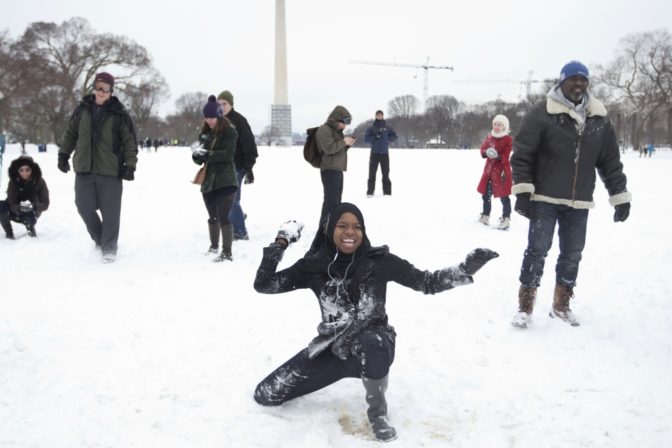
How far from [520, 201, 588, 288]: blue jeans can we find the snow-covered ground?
42cm

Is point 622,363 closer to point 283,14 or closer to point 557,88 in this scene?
point 557,88

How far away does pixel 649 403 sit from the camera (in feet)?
10.2

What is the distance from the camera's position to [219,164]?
6.01 metres

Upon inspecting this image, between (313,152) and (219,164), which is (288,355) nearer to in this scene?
(219,164)

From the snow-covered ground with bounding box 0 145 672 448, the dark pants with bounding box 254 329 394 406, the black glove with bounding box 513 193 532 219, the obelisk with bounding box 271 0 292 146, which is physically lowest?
the snow-covered ground with bounding box 0 145 672 448

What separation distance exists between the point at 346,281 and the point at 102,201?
13.3 feet

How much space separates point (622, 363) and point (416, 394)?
1.51 metres

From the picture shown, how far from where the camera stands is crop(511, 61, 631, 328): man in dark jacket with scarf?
3898 mm

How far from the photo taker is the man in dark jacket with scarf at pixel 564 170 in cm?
390

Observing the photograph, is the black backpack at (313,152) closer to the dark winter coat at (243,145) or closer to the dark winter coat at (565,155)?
the dark winter coat at (243,145)

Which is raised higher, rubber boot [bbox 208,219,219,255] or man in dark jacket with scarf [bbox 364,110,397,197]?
man in dark jacket with scarf [bbox 364,110,397,197]

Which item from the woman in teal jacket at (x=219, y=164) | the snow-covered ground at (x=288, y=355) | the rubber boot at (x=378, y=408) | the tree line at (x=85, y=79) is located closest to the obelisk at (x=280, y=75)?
the tree line at (x=85, y=79)

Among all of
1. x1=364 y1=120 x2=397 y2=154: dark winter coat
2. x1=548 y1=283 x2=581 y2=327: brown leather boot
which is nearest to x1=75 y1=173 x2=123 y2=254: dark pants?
x1=548 y1=283 x2=581 y2=327: brown leather boot

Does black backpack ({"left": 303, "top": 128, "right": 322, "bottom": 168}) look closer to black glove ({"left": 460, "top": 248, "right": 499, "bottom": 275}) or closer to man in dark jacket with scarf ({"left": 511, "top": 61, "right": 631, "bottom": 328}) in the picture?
man in dark jacket with scarf ({"left": 511, "top": 61, "right": 631, "bottom": 328})
